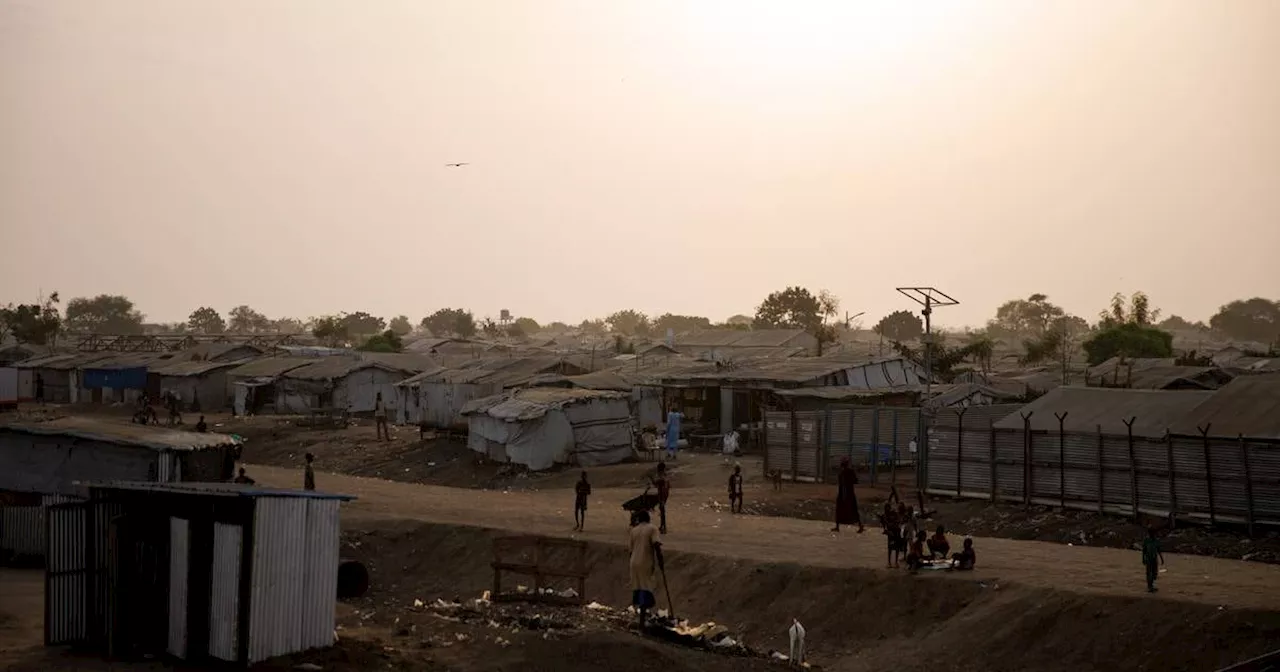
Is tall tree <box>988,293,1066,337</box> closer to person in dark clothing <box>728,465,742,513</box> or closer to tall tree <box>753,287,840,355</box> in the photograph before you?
tall tree <box>753,287,840,355</box>

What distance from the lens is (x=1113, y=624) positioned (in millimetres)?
17422

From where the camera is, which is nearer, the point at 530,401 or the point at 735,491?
the point at 735,491

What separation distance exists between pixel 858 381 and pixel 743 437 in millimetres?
4837

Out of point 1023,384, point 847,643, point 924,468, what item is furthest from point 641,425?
point 847,643

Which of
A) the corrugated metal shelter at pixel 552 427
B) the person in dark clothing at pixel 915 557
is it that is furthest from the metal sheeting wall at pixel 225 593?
the corrugated metal shelter at pixel 552 427

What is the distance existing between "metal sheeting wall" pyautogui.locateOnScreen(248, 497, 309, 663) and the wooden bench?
5823mm

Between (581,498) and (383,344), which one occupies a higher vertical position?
(383,344)

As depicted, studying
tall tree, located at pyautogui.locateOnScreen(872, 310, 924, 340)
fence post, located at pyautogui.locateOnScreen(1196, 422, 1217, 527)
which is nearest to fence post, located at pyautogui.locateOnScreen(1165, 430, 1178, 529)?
fence post, located at pyautogui.locateOnScreen(1196, 422, 1217, 527)

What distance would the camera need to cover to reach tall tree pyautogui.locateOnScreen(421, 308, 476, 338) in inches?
5659

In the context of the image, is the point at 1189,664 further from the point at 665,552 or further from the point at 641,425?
the point at 641,425

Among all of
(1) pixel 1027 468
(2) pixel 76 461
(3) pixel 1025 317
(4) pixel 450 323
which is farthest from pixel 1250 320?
(2) pixel 76 461

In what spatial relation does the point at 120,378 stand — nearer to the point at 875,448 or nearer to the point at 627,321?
the point at 875,448

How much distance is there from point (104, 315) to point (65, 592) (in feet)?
553

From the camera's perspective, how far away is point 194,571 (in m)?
15.7
